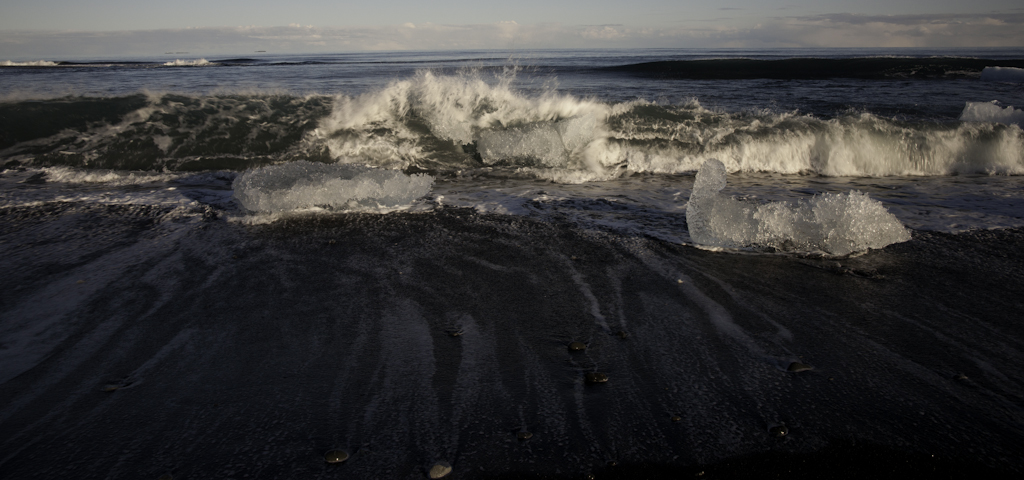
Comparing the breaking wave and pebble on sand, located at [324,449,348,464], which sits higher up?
the breaking wave

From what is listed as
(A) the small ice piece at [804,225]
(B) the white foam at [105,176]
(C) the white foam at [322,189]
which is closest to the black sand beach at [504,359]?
(A) the small ice piece at [804,225]

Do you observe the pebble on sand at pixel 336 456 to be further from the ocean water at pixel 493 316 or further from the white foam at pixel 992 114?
the white foam at pixel 992 114

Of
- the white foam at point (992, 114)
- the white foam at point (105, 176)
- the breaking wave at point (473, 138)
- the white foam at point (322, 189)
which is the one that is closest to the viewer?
the white foam at point (322, 189)

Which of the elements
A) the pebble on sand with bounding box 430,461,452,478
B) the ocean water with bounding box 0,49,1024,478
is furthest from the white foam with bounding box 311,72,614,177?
the pebble on sand with bounding box 430,461,452,478

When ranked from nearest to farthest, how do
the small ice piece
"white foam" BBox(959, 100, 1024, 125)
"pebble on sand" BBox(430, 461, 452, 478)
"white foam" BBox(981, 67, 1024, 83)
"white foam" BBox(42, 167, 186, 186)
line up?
1. "pebble on sand" BBox(430, 461, 452, 478)
2. the small ice piece
3. "white foam" BBox(42, 167, 186, 186)
4. "white foam" BBox(959, 100, 1024, 125)
5. "white foam" BBox(981, 67, 1024, 83)

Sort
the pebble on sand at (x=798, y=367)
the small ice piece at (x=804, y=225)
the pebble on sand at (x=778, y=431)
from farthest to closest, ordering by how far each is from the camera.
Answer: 1. the small ice piece at (x=804, y=225)
2. the pebble on sand at (x=798, y=367)
3. the pebble on sand at (x=778, y=431)

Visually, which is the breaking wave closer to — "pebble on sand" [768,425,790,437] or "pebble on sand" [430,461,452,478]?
"pebble on sand" [768,425,790,437]

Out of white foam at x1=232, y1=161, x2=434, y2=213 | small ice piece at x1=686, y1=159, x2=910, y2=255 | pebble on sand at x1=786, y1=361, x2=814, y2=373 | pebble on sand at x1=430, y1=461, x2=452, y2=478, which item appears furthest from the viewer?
white foam at x1=232, y1=161, x2=434, y2=213
